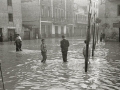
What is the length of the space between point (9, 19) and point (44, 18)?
1105 cm

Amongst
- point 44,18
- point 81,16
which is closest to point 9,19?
point 44,18

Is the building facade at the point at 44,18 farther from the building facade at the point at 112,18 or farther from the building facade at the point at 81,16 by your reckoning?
the building facade at the point at 112,18

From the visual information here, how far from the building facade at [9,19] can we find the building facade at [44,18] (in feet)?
8.95

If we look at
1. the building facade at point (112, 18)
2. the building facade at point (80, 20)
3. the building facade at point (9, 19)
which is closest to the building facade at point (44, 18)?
the building facade at point (9, 19)

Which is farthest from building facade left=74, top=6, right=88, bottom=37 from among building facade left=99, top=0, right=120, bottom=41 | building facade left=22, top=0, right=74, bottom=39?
building facade left=99, top=0, right=120, bottom=41

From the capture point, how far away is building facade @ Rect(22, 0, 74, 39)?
4359 cm

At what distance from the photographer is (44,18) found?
45844 millimetres

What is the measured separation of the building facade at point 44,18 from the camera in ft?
143

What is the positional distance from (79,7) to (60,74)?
56985mm

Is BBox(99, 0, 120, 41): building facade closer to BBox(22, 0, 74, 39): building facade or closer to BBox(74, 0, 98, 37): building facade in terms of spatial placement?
BBox(22, 0, 74, 39): building facade

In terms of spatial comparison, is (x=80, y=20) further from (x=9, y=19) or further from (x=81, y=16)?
(x=9, y=19)

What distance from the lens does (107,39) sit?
30609 millimetres

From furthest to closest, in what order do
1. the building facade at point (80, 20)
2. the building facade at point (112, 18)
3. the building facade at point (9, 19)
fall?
the building facade at point (80, 20) < the building facade at point (9, 19) < the building facade at point (112, 18)

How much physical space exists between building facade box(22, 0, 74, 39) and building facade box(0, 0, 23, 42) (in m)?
2.73
